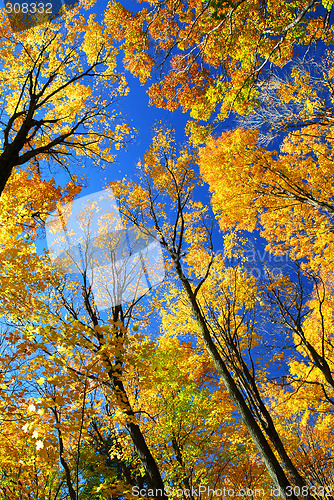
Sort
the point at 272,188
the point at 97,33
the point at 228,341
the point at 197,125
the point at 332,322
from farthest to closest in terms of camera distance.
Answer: the point at 332,322, the point at 272,188, the point at 197,125, the point at 97,33, the point at 228,341

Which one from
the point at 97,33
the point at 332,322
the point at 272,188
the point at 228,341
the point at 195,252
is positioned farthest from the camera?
the point at 332,322

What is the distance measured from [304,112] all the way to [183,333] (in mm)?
9155

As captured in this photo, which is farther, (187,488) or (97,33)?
(187,488)

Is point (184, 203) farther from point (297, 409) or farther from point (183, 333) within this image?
point (297, 409)

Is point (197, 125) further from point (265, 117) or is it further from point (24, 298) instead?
point (24, 298)

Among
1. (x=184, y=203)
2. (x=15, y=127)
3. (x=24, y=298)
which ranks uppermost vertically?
(x=15, y=127)

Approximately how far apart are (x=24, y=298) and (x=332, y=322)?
11.8 meters

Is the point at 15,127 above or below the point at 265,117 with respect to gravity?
above

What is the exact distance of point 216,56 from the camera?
5.41 metres

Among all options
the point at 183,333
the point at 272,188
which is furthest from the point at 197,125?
the point at 183,333

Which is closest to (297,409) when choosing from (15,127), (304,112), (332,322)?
(332,322)

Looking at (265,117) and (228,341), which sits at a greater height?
(265,117)

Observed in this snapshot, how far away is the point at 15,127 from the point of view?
6.98 m

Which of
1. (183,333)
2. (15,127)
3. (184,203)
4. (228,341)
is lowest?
(228,341)
